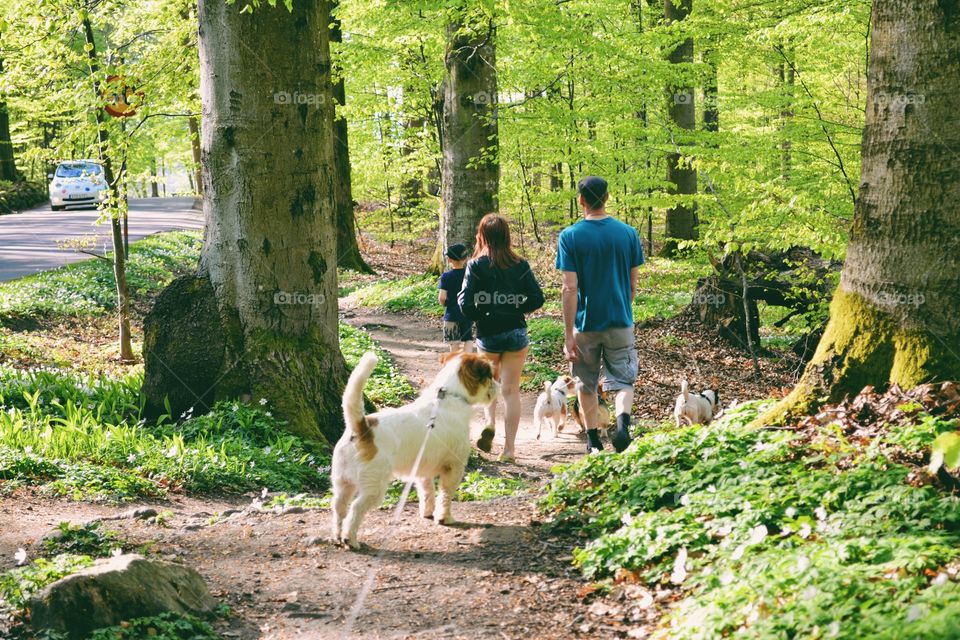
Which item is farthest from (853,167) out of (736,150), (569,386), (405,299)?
(405,299)

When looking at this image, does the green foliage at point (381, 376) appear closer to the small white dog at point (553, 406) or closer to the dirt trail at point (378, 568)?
the small white dog at point (553, 406)

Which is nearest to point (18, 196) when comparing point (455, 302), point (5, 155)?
point (5, 155)

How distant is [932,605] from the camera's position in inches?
116

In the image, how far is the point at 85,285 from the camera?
51.9ft

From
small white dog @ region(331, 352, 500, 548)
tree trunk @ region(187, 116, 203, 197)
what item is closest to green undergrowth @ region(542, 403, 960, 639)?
small white dog @ region(331, 352, 500, 548)

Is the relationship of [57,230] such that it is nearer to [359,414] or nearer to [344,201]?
[344,201]

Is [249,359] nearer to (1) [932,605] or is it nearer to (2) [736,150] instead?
(1) [932,605]

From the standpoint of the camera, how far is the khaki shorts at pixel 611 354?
6914mm

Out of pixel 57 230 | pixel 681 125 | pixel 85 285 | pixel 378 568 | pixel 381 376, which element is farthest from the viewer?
pixel 57 230

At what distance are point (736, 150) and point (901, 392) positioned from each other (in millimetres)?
10444

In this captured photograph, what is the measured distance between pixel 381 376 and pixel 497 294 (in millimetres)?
3966

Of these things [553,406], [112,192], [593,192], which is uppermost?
[112,192]

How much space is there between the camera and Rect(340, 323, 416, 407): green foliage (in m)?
10.0

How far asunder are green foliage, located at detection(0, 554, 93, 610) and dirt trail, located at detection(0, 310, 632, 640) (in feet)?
2.11
